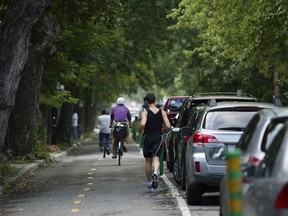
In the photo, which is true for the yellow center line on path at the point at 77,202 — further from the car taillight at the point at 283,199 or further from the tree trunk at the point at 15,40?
the car taillight at the point at 283,199

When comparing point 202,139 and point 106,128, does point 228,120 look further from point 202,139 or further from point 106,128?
point 106,128

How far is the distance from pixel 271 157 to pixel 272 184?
0.61 metres

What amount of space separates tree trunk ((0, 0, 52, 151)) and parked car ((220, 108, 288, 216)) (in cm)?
897

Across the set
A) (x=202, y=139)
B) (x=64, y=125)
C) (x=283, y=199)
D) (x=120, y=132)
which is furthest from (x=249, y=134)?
(x=64, y=125)

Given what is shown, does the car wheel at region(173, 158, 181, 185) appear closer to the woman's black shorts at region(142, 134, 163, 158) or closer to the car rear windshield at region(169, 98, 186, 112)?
the woman's black shorts at region(142, 134, 163, 158)

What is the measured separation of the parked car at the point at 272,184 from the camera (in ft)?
18.3

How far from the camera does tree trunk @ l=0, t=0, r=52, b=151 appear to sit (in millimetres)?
16062

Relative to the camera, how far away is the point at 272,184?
19.1 ft

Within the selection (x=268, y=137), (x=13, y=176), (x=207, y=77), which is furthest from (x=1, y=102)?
(x=207, y=77)

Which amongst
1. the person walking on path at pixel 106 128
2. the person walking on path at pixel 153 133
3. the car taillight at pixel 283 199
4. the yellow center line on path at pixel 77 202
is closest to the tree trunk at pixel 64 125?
the person walking on path at pixel 106 128

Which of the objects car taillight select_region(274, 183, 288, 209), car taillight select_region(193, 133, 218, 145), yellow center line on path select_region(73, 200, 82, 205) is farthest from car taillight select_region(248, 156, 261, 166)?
yellow center line on path select_region(73, 200, 82, 205)

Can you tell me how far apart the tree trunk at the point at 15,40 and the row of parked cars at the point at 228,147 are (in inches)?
141

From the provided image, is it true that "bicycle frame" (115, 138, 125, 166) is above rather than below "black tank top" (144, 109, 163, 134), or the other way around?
below

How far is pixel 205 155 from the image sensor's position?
1226 centimetres
